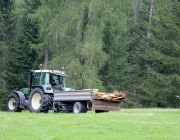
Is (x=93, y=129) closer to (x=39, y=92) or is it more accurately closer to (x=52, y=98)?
(x=52, y=98)

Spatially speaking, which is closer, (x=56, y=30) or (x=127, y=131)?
(x=127, y=131)

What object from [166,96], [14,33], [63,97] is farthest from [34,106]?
[14,33]

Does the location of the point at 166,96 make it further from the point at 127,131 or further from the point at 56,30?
the point at 127,131

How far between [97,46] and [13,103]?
995 centimetres

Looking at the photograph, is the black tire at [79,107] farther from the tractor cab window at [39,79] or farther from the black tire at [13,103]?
the black tire at [13,103]

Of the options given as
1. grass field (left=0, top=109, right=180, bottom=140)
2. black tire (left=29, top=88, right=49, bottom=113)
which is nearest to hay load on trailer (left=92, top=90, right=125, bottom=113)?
black tire (left=29, top=88, right=49, bottom=113)

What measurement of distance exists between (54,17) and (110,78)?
44.8 ft

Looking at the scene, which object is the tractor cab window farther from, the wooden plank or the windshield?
the wooden plank

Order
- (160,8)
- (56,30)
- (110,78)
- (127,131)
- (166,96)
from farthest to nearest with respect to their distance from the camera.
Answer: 1. (110,78)
2. (160,8)
3. (166,96)
4. (56,30)
5. (127,131)

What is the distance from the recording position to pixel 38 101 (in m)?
22.5

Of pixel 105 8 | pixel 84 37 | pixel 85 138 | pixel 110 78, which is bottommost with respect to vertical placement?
pixel 85 138

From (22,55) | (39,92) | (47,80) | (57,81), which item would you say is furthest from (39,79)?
Result: (22,55)

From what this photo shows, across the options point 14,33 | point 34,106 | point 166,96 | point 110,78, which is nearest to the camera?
point 34,106

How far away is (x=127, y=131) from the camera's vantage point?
42.1 ft
